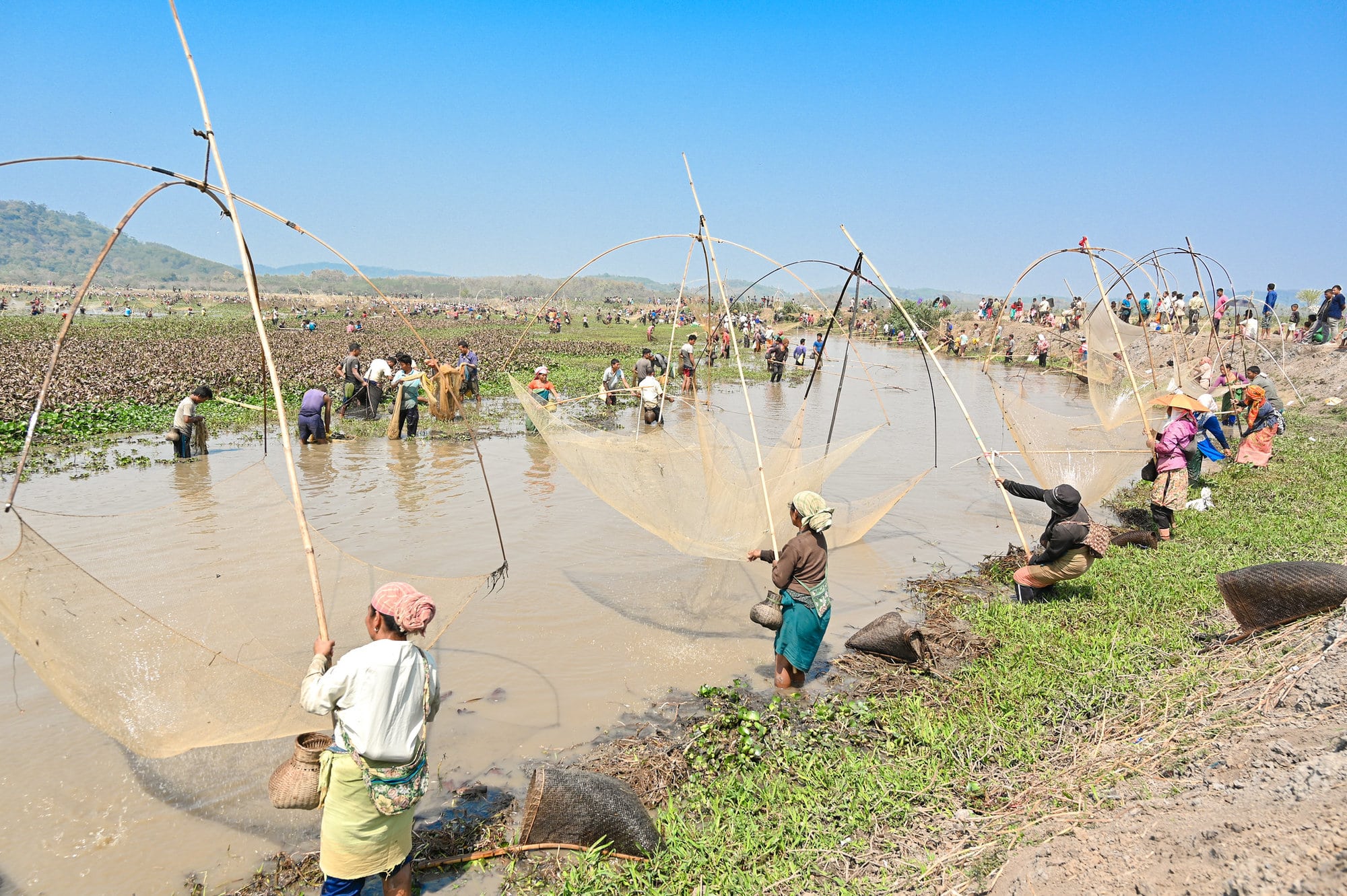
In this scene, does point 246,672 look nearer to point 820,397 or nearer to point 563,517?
point 563,517

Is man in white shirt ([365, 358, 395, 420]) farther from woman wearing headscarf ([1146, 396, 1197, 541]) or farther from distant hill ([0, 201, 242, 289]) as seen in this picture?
distant hill ([0, 201, 242, 289])

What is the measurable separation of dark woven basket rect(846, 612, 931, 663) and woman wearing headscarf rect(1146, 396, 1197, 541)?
340 centimetres

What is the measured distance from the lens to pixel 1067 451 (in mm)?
6633

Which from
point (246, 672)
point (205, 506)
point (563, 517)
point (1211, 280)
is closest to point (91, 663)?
point (246, 672)

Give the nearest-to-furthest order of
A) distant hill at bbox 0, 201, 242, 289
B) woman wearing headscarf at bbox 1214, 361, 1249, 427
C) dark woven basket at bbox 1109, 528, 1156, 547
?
dark woven basket at bbox 1109, 528, 1156, 547, woman wearing headscarf at bbox 1214, 361, 1249, 427, distant hill at bbox 0, 201, 242, 289

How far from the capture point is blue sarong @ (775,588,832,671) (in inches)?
158

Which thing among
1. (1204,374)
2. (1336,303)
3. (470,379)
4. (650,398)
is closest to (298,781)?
(650,398)

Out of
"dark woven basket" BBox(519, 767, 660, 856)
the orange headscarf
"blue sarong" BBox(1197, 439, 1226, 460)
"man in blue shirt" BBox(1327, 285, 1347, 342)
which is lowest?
"dark woven basket" BBox(519, 767, 660, 856)

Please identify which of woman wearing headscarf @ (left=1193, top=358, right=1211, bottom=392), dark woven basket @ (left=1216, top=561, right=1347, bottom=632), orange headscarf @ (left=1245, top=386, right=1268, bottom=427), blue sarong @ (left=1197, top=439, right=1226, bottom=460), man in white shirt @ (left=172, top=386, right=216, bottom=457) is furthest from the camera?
woman wearing headscarf @ (left=1193, top=358, right=1211, bottom=392)

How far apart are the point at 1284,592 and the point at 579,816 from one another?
3721 millimetres

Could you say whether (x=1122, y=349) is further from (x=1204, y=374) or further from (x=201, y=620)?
(x=201, y=620)

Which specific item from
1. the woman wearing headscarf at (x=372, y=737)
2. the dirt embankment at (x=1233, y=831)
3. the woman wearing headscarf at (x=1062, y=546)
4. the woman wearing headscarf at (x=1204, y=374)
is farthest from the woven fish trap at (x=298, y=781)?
the woman wearing headscarf at (x=1204, y=374)

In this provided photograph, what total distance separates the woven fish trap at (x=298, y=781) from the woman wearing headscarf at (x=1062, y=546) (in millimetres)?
4431

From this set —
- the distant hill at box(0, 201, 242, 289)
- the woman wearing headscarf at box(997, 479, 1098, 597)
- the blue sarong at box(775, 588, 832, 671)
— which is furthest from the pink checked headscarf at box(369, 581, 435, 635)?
the distant hill at box(0, 201, 242, 289)
